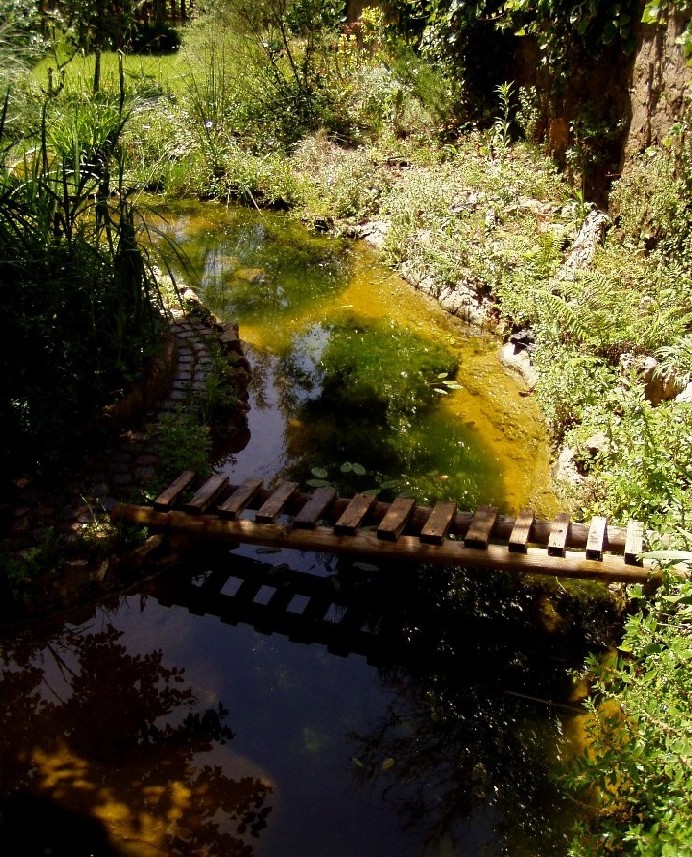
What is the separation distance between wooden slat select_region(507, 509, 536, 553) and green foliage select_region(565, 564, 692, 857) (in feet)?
2.61

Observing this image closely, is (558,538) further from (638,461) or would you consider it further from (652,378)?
(652,378)

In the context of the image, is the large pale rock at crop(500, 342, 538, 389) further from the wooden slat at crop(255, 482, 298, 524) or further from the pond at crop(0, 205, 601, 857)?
the wooden slat at crop(255, 482, 298, 524)

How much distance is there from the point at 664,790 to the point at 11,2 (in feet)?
27.5

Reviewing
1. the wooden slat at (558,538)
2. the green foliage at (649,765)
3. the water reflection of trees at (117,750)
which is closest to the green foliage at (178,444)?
the water reflection of trees at (117,750)

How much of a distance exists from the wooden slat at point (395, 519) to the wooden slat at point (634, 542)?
1060 mm

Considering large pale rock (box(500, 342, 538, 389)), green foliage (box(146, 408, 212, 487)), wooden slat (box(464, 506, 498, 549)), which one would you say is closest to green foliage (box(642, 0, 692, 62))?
large pale rock (box(500, 342, 538, 389))

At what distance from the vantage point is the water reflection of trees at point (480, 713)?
2820 mm

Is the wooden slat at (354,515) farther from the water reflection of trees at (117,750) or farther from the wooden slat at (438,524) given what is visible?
the water reflection of trees at (117,750)

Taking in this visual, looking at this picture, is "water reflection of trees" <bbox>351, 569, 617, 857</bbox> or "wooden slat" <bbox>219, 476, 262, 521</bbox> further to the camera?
"wooden slat" <bbox>219, 476, 262, 521</bbox>

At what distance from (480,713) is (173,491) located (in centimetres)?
194

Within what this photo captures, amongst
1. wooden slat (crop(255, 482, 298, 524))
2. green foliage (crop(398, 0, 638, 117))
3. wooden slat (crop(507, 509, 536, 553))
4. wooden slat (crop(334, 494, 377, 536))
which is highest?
green foliage (crop(398, 0, 638, 117))

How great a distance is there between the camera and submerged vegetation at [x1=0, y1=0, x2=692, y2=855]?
120 inches

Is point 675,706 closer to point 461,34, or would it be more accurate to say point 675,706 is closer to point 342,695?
point 342,695

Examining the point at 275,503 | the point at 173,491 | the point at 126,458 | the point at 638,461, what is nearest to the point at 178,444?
the point at 126,458
